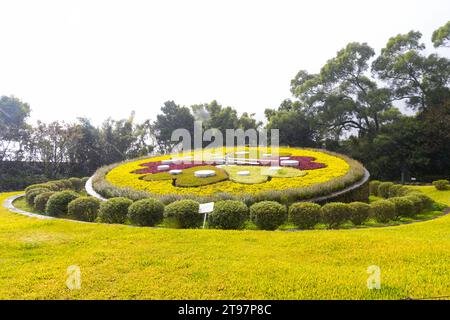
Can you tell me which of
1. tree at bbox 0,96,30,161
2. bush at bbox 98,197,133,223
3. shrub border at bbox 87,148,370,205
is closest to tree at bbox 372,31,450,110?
shrub border at bbox 87,148,370,205

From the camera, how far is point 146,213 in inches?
304

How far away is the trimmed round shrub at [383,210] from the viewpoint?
27.4 ft

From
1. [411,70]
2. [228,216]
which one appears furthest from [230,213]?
[411,70]

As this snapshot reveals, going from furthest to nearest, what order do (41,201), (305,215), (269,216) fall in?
1. (41,201)
2. (305,215)
3. (269,216)

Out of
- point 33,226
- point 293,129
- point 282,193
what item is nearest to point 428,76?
point 293,129

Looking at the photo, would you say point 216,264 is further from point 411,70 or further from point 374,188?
point 411,70

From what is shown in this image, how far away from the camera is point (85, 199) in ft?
28.3

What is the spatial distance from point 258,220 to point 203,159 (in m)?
7.27

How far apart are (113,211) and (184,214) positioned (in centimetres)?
184

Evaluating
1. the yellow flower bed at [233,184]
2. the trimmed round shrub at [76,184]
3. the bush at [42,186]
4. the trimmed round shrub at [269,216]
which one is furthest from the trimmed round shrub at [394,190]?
the trimmed round shrub at [76,184]

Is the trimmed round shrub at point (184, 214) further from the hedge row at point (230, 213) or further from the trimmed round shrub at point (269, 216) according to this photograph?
the trimmed round shrub at point (269, 216)

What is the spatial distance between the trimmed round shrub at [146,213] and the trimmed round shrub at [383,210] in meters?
5.08

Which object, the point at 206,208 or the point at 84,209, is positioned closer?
the point at 206,208
